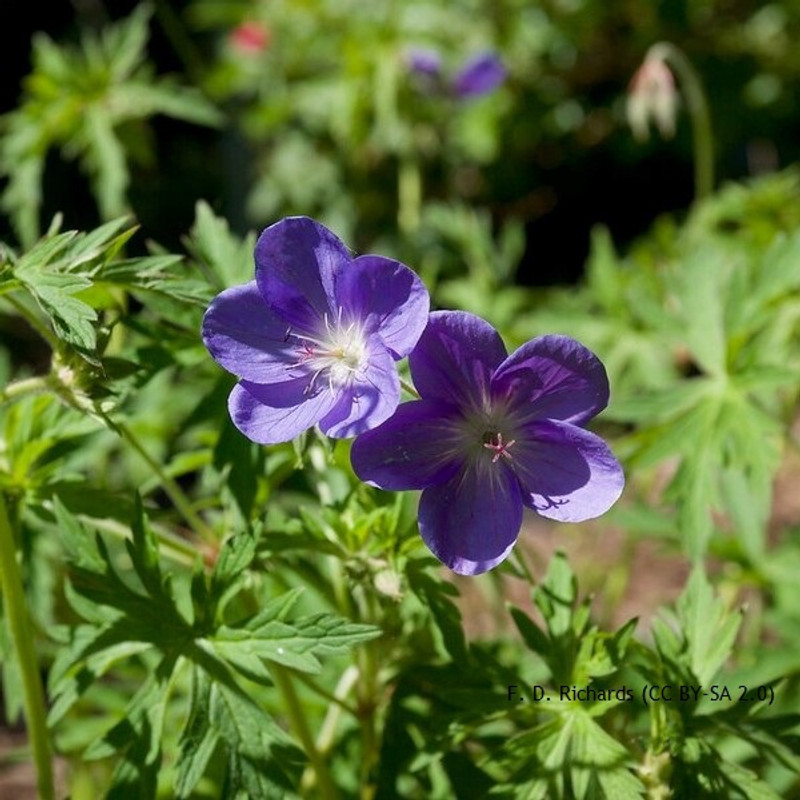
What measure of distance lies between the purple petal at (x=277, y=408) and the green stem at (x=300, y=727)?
40 centimetres

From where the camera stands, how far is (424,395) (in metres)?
1.15

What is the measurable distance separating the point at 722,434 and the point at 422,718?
663 millimetres

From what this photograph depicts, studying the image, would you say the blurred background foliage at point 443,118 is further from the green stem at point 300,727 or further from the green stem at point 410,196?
the green stem at point 300,727


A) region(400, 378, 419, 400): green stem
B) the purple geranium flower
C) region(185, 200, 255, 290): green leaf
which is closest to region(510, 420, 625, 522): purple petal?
the purple geranium flower

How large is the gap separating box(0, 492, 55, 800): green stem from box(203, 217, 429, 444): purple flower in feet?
1.15

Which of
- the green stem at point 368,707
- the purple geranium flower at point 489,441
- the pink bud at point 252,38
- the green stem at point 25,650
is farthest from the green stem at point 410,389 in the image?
the pink bud at point 252,38

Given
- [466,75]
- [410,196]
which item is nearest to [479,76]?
[466,75]

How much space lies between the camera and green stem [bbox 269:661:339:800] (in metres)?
1.42

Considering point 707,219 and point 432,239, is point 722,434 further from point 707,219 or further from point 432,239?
point 432,239

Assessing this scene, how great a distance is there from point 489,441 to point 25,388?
0.53 meters

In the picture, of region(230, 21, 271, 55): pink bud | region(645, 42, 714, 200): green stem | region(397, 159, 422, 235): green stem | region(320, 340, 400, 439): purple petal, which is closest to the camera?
region(320, 340, 400, 439): purple petal

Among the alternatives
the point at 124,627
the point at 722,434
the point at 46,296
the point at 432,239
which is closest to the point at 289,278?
the point at 46,296

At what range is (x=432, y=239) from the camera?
3859 mm

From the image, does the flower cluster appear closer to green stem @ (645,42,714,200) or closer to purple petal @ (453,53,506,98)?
green stem @ (645,42,714,200)
